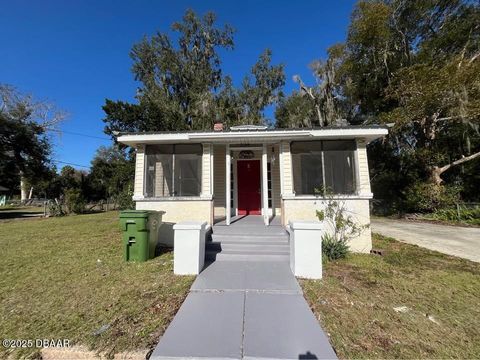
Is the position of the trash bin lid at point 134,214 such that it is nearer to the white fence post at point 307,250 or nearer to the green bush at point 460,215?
the white fence post at point 307,250

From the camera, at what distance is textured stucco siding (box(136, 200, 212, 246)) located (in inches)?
263

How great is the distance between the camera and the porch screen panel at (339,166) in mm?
6516

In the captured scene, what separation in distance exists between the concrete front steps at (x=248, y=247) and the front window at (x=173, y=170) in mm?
1754

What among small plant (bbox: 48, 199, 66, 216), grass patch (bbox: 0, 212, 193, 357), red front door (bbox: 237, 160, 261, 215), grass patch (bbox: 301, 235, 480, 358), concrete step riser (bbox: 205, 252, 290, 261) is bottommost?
grass patch (bbox: 301, 235, 480, 358)

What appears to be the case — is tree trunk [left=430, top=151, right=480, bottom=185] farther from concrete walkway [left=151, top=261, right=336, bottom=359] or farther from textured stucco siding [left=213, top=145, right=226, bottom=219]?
concrete walkway [left=151, top=261, right=336, bottom=359]

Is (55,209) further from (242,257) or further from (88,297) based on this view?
(242,257)

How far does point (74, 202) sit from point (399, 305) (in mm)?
20338

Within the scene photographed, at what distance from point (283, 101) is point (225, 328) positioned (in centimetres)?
2212

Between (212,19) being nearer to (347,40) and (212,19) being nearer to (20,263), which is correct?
(347,40)

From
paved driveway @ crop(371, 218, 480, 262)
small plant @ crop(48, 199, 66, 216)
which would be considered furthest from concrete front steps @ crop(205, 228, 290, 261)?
small plant @ crop(48, 199, 66, 216)

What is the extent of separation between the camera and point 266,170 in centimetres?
676

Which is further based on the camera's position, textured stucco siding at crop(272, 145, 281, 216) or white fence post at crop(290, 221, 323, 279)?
textured stucco siding at crop(272, 145, 281, 216)

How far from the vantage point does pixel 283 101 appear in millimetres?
22500

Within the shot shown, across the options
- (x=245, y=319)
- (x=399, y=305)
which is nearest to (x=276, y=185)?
(x=399, y=305)
